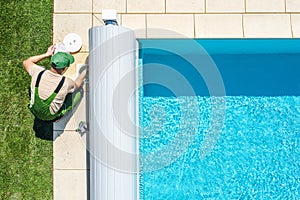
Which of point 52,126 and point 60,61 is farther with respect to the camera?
point 52,126

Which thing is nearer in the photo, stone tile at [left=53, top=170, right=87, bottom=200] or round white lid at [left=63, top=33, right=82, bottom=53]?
stone tile at [left=53, top=170, right=87, bottom=200]

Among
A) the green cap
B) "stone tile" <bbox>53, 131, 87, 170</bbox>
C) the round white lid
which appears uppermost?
the round white lid

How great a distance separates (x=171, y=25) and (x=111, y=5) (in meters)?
0.74

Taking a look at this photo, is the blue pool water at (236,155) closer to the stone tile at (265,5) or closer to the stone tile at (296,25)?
the stone tile at (296,25)

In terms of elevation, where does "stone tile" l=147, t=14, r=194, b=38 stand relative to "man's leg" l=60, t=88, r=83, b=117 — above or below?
above

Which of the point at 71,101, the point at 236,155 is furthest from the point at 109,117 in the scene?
the point at 236,155

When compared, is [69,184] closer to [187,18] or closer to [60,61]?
[60,61]

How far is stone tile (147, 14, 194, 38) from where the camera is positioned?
18.4ft

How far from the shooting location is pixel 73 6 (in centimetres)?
568

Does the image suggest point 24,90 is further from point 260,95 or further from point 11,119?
point 260,95

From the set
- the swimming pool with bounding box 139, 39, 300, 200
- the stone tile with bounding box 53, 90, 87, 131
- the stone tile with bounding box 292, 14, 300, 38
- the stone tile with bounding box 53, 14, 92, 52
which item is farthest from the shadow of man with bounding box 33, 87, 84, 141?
the stone tile with bounding box 292, 14, 300, 38

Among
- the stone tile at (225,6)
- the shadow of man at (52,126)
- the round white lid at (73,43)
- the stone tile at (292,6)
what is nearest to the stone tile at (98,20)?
the round white lid at (73,43)

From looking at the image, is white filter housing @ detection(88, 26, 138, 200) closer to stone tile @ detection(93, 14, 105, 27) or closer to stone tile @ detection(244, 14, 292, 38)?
stone tile @ detection(93, 14, 105, 27)

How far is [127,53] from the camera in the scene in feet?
17.2
